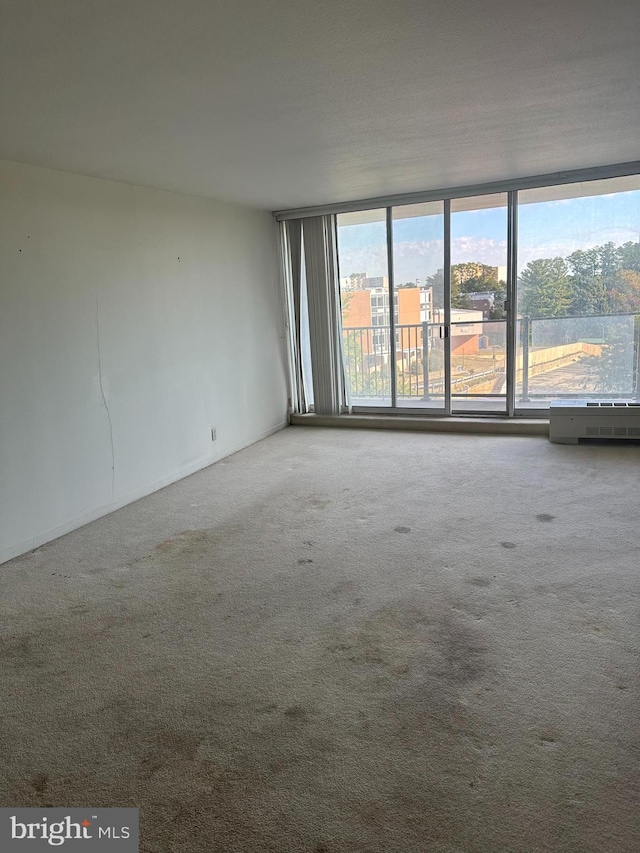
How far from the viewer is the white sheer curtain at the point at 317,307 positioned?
657 centimetres

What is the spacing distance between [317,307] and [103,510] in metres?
3.44

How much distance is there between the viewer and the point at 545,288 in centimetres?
592

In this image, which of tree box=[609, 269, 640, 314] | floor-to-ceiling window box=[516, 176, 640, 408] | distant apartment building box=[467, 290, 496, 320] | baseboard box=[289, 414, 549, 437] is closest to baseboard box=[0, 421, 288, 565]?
baseboard box=[289, 414, 549, 437]

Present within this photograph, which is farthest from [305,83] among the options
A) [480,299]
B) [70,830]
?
[480,299]

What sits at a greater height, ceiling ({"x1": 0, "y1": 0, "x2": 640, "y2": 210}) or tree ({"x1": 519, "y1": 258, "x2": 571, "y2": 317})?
ceiling ({"x1": 0, "y1": 0, "x2": 640, "y2": 210})

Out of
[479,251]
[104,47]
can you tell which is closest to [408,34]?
[104,47]

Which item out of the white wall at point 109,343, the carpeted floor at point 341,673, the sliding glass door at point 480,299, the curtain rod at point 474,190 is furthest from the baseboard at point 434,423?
the curtain rod at point 474,190

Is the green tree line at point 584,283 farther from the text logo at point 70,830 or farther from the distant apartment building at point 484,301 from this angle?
the text logo at point 70,830

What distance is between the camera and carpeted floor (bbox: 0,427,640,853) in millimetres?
1707

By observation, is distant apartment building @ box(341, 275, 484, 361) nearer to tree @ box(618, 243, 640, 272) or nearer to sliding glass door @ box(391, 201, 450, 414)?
sliding glass door @ box(391, 201, 450, 414)

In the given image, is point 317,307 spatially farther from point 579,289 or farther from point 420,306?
point 579,289

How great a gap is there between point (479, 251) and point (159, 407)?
11.7 ft

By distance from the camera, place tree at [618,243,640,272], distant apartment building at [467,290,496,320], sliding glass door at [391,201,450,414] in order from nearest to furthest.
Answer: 1. tree at [618,243,640,272]
2. distant apartment building at [467,290,496,320]
3. sliding glass door at [391,201,450,414]

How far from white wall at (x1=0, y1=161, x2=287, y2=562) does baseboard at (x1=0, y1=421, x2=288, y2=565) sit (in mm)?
13
